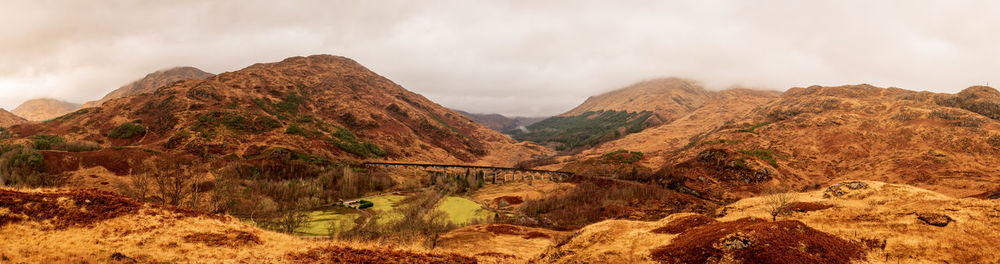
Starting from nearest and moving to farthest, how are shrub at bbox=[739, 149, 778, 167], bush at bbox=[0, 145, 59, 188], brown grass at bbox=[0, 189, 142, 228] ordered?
brown grass at bbox=[0, 189, 142, 228]
bush at bbox=[0, 145, 59, 188]
shrub at bbox=[739, 149, 778, 167]

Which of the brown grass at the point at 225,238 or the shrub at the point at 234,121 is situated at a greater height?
the shrub at the point at 234,121

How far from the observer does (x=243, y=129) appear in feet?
346

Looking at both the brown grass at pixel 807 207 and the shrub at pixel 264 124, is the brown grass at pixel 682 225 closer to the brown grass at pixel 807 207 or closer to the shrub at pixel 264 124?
the brown grass at pixel 807 207

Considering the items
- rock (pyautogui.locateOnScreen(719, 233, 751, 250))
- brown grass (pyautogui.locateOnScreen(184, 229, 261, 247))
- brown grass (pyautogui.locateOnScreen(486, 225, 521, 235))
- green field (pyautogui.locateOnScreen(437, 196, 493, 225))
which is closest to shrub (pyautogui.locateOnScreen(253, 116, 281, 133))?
green field (pyautogui.locateOnScreen(437, 196, 493, 225))

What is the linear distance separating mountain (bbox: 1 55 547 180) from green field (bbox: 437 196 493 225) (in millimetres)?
48331

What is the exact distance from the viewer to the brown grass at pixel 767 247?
1173cm

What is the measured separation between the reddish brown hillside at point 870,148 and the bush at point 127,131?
498ft

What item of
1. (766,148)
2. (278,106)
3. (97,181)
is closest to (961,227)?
(766,148)

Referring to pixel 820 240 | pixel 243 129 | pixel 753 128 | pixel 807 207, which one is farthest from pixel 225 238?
pixel 753 128

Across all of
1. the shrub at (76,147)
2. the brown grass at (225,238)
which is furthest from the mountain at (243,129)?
the brown grass at (225,238)

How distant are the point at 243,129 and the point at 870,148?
166 metres

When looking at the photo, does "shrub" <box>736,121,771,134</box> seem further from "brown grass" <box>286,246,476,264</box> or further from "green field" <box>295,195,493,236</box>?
"brown grass" <box>286,246,476,264</box>

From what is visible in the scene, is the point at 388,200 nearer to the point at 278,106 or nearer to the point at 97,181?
the point at 97,181

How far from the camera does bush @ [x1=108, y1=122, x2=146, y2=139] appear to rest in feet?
315
